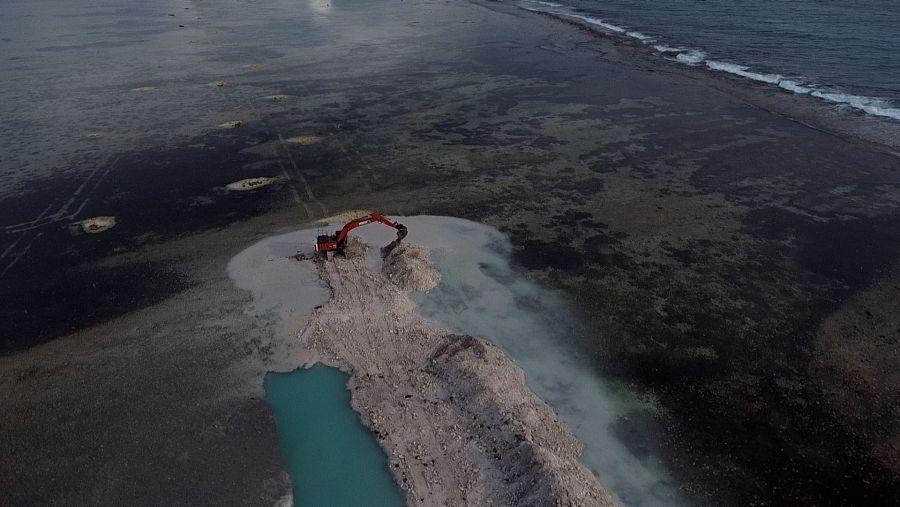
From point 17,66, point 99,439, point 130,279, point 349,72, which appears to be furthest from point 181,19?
point 99,439

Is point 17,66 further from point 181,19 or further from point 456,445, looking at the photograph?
point 456,445

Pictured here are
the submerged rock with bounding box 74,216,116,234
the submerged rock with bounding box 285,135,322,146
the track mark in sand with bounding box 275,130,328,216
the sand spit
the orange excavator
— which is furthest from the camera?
the submerged rock with bounding box 285,135,322,146

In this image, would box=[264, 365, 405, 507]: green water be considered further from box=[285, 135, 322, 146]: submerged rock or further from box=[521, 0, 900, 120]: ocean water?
box=[521, 0, 900, 120]: ocean water

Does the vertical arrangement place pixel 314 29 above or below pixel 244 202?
above

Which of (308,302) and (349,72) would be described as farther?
(349,72)

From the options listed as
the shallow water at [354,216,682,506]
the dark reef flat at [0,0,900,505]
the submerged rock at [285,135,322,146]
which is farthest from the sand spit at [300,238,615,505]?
the submerged rock at [285,135,322,146]

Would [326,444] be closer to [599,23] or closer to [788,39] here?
[788,39]

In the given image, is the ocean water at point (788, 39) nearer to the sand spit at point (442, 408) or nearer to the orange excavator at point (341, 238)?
the orange excavator at point (341, 238)
